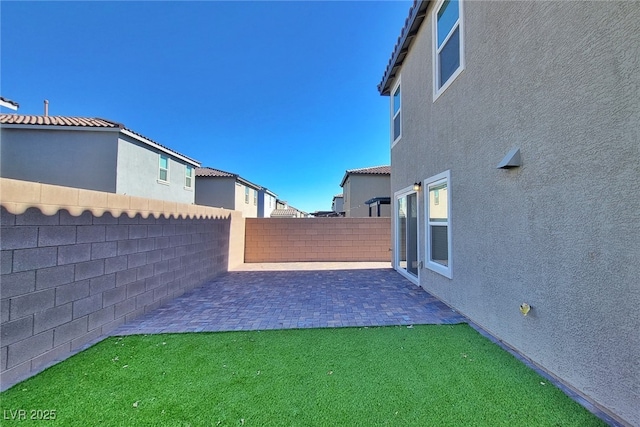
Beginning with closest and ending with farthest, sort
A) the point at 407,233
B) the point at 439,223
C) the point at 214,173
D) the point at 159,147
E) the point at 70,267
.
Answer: the point at 70,267, the point at 439,223, the point at 407,233, the point at 159,147, the point at 214,173

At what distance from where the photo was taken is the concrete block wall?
474 inches

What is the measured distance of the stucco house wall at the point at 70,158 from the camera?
12406mm

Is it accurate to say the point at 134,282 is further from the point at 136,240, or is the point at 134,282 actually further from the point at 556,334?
the point at 556,334

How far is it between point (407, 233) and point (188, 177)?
16.9 meters

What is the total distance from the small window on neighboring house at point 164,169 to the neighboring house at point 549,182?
16193 millimetres

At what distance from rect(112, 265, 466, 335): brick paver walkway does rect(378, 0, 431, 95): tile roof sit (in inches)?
275

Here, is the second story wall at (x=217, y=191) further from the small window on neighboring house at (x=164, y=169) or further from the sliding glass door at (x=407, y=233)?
the sliding glass door at (x=407, y=233)

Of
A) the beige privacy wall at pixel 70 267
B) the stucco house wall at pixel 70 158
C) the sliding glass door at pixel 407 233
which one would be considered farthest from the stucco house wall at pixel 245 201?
the beige privacy wall at pixel 70 267

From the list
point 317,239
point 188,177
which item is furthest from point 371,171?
point 188,177

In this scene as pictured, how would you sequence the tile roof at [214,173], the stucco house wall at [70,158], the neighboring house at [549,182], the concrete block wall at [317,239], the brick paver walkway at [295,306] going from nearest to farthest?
the neighboring house at [549,182] < the brick paver walkway at [295,306] < the concrete block wall at [317,239] < the stucco house wall at [70,158] < the tile roof at [214,173]

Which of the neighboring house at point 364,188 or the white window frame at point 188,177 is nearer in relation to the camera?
the white window frame at point 188,177

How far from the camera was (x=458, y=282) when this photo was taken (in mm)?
5035

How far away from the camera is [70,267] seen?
349 centimetres

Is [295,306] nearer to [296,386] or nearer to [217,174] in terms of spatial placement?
[296,386]
